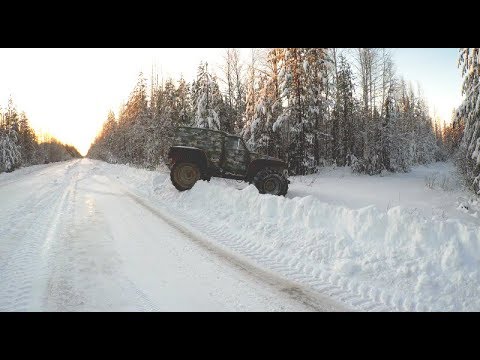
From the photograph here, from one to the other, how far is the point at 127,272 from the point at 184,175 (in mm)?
7728

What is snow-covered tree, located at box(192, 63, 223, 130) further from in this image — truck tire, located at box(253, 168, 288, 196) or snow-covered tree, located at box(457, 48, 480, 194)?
snow-covered tree, located at box(457, 48, 480, 194)

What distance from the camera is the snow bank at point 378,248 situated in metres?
4.23

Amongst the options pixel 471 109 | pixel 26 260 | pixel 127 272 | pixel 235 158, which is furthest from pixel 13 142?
pixel 471 109

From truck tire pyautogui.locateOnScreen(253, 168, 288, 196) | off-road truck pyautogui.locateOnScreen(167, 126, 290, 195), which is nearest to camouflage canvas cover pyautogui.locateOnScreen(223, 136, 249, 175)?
off-road truck pyautogui.locateOnScreen(167, 126, 290, 195)

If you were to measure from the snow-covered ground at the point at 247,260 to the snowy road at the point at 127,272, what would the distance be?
2cm

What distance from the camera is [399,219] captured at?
5.77 metres

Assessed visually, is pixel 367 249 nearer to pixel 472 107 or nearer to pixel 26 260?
pixel 26 260

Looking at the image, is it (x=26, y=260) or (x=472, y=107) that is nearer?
(x=26, y=260)

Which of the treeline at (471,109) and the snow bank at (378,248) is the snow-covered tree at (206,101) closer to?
the treeline at (471,109)

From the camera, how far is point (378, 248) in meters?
5.52

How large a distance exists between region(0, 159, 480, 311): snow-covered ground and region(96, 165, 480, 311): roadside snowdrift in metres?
0.02

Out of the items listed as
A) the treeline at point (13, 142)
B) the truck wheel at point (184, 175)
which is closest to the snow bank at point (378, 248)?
the truck wheel at point (184, 175)
